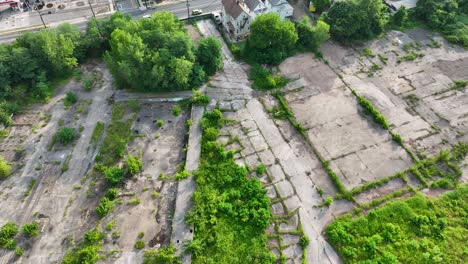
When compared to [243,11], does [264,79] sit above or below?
below

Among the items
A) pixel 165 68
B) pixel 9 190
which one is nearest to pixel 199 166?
pixel 165 68

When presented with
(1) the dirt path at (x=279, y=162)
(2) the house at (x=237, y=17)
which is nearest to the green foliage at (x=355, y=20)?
(2) the house at (x=237, y=17)

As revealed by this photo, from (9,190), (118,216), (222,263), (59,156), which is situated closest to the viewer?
(222,263)

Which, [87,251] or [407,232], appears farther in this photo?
[407,232]

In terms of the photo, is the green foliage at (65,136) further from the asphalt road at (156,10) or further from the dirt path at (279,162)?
the asphalt road at (156,10)

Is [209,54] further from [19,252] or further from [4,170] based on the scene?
[19,252]

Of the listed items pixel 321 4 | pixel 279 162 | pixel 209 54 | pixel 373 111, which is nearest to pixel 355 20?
pixel 321 4

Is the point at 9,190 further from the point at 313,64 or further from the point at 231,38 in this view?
the point at 313,64
